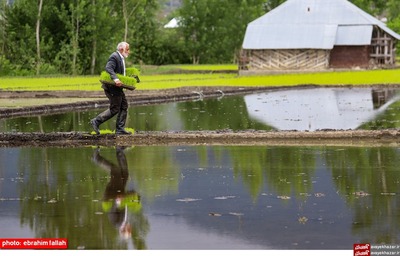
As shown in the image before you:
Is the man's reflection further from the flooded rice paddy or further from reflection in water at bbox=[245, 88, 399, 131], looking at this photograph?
reflection in water at bbox=[245, 88, 399, 131]

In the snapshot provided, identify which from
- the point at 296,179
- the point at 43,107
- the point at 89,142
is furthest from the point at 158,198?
the point at 43,107

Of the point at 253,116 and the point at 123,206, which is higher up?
the point at 123,206

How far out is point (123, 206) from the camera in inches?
476

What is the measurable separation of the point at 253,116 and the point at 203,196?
14522 millimetres

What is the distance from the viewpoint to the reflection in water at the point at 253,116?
23609mm

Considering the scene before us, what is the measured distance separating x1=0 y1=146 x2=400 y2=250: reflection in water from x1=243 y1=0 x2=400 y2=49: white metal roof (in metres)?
54.1

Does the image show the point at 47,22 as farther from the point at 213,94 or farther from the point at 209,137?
the point at 209,137

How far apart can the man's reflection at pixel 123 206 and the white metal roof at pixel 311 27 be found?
56609 millimetres

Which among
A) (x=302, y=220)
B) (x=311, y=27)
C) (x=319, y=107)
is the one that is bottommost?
(x=311, y=27)

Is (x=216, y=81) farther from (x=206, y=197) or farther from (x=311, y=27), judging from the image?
(x=206, y=197)

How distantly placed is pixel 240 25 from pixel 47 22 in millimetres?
27690

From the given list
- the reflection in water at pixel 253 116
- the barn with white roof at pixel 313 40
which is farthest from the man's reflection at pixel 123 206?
the barn with white roof at pixel 313 40
